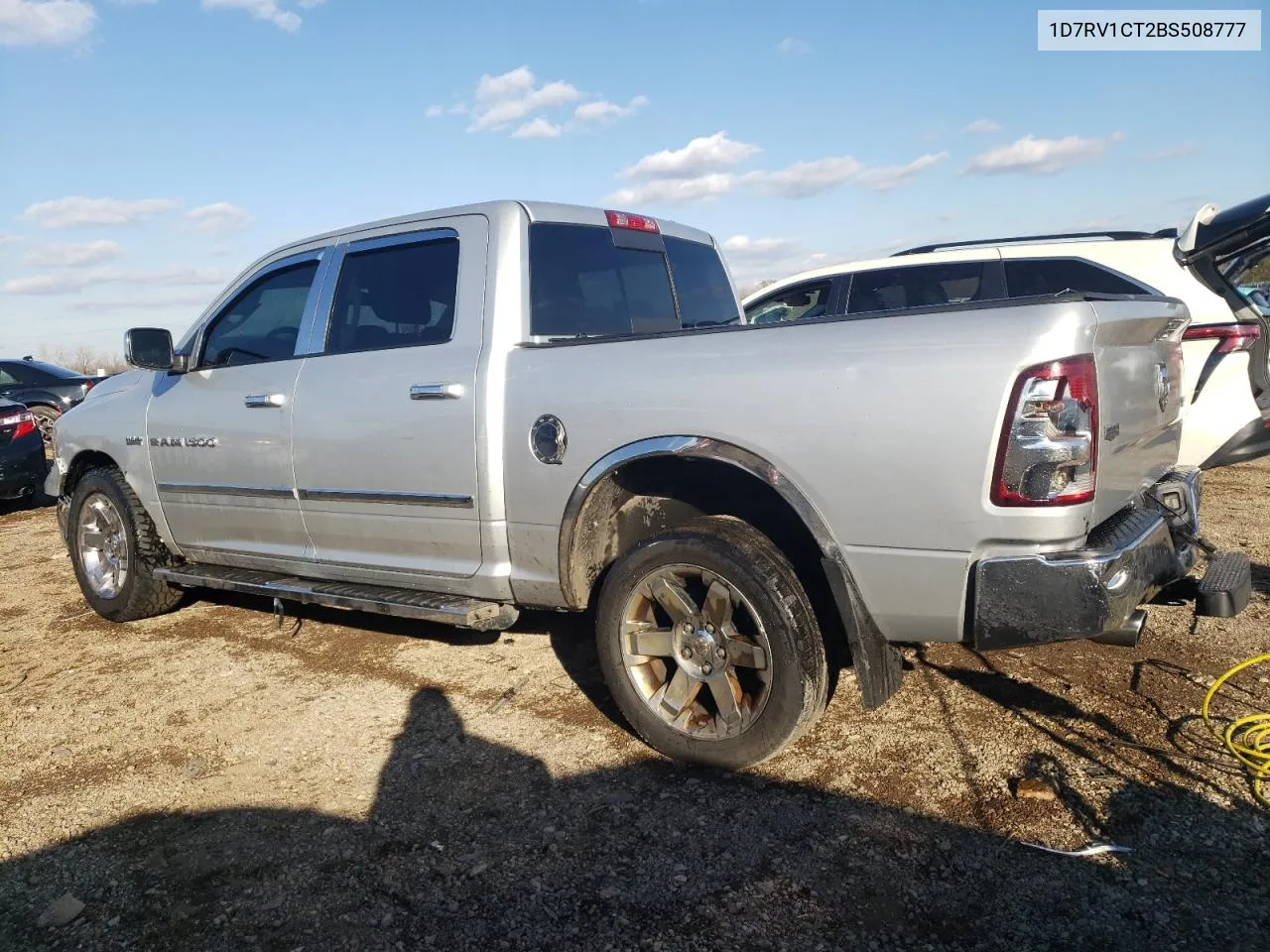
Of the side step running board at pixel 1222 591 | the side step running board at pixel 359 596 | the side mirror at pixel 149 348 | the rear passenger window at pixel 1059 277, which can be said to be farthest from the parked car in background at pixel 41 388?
the side step running board at pixel 1222 591

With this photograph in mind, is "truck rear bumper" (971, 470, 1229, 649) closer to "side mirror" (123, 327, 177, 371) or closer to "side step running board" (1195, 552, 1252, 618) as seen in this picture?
"side step running board" (1195, 552, 1252, 618)

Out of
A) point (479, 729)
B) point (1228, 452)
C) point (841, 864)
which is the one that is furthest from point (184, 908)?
point (1228, 452)

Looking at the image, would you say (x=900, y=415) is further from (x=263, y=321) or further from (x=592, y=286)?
(x=263, y=321)

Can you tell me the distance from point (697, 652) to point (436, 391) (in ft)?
4.84

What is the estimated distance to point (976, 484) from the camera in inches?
99.3

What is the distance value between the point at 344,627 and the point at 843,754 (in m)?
3.01

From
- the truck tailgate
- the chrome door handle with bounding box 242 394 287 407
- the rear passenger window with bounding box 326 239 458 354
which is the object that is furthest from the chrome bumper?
the chrome door handle with bounding box 242 394 287 407

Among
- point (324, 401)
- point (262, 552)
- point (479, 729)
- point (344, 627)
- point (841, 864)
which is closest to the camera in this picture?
point (841, 864)

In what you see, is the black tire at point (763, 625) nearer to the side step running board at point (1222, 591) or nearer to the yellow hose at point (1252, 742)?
the side step running board at point (1222, 591)

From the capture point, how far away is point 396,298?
4055 mm

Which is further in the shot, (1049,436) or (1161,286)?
(1161,286)

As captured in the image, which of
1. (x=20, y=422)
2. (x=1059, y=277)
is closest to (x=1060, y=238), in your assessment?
(x=1059, y=277)

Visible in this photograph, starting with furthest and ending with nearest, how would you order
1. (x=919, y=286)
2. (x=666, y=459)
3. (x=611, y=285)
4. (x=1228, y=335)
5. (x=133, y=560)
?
(x=919, y=286)
(x=133, y=560)
(x=1228, y=335)
(x=611, y=285)
(x=666, y=459)

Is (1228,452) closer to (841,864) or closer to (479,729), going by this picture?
(841,864)
